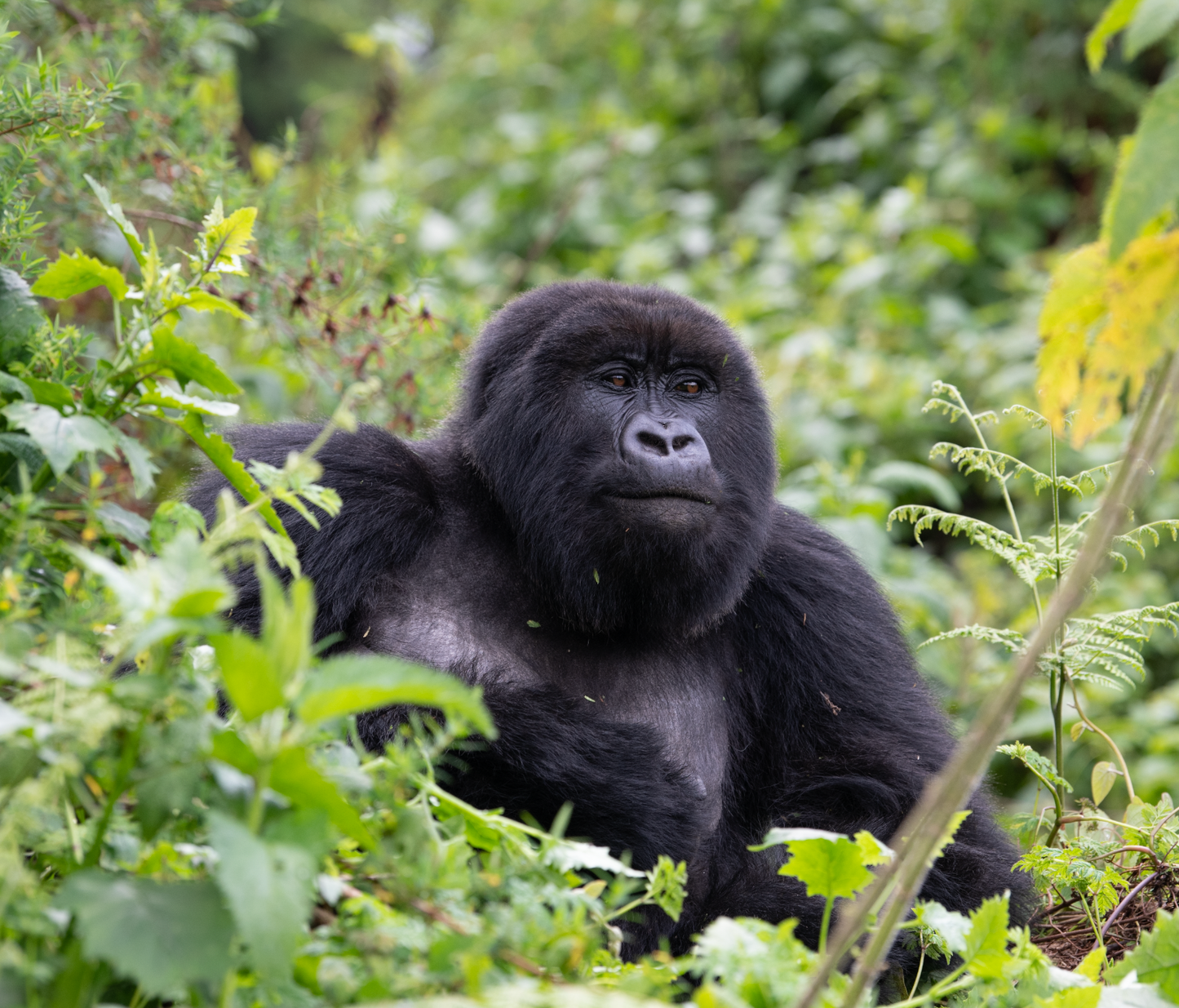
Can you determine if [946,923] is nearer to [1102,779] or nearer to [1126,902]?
[1126,902]

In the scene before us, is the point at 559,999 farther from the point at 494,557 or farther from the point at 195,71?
the point at 195,71

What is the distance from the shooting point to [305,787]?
4.10ft

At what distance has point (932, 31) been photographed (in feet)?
28.6

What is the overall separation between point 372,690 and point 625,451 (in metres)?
1.58

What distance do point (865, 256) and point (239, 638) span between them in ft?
21.8

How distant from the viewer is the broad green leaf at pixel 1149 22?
1.41 metres

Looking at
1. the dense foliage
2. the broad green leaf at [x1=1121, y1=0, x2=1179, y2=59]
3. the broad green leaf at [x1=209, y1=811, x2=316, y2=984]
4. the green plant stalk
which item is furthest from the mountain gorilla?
the broad green leaf at [x1=1121, y1=0, x2=1179, y2=59]

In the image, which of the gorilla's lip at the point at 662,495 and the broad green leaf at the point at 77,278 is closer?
the broad green leaf at the point at 77,278

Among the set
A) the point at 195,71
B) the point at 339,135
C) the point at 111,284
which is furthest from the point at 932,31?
the point at 111,284

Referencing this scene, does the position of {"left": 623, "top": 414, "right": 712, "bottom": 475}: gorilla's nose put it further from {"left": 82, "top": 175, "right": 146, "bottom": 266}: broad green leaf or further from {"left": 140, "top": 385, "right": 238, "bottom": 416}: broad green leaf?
{"left": 82, "top": 175, "right": 146, "bottom": 266}: broad green leaf

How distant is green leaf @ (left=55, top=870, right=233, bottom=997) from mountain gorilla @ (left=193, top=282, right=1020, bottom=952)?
1199mm

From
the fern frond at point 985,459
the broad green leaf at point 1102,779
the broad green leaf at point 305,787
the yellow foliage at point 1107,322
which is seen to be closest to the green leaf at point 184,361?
the broad green leaf at point 305,787

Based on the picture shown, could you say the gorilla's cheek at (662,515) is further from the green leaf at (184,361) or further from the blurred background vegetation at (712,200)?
the blurred background vegetation at (712,200)

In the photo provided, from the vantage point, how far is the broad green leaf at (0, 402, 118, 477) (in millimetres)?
1618
